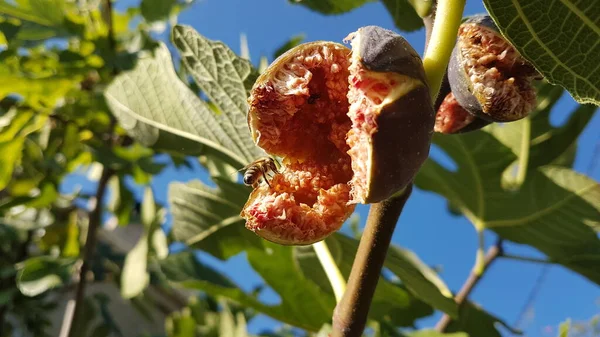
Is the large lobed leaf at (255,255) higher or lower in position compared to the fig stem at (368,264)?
lower

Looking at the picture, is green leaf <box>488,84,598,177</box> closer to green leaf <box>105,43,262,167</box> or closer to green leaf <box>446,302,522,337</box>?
green leaf <box>446,302,522,337</box>

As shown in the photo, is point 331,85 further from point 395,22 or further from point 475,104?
point 395,22

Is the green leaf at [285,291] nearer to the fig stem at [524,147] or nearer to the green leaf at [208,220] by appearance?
the green leaf at [208,220]

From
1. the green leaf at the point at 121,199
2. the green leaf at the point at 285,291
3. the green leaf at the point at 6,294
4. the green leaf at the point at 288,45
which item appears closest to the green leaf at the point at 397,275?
the green leaf at the point at 285,291

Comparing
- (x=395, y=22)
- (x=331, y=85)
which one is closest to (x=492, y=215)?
(x=395, y=22)

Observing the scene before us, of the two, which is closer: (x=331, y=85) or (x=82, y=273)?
(x=331, y=85)

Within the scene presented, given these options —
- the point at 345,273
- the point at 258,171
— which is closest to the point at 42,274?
the point at 345,273
